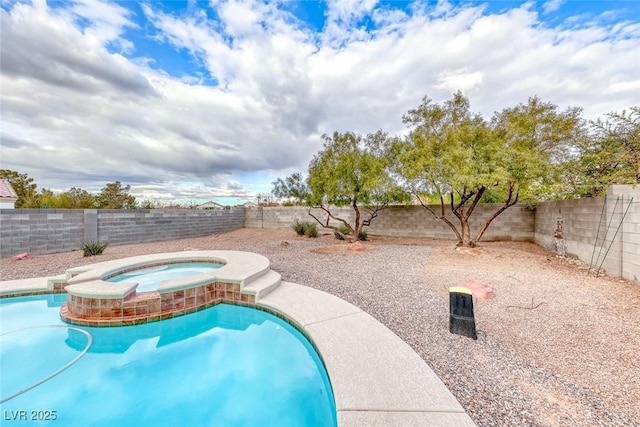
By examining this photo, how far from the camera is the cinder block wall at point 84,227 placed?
24.2 feet

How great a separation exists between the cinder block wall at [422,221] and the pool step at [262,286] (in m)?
8.19

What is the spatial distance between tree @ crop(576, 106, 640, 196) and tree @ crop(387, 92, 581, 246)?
2.46 feet

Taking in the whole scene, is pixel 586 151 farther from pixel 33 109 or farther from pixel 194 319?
pixel 33 109

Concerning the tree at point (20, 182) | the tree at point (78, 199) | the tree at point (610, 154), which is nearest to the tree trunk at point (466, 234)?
the tree at point (610, 154)

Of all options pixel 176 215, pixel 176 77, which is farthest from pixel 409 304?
pixel 176 215

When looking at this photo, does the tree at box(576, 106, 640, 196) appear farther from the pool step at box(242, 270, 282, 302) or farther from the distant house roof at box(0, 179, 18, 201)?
the distant house roof at box(0, 179, 18, 201)

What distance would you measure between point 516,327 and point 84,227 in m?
12.4

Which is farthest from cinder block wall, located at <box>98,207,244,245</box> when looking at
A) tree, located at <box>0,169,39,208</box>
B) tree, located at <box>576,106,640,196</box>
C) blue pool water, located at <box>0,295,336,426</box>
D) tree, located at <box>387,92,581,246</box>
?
tree, located at <box>576,106,640,196</box>

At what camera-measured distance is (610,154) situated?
233 inches

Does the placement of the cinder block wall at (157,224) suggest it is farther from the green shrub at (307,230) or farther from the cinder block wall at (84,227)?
the green shrub at (307,230)

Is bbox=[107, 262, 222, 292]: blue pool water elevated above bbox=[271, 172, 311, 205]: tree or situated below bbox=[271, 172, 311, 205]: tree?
below

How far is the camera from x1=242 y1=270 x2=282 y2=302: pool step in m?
4.13

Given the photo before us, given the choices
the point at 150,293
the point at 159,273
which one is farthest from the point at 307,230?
the point at 150,293

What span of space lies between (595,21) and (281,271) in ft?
31.1
